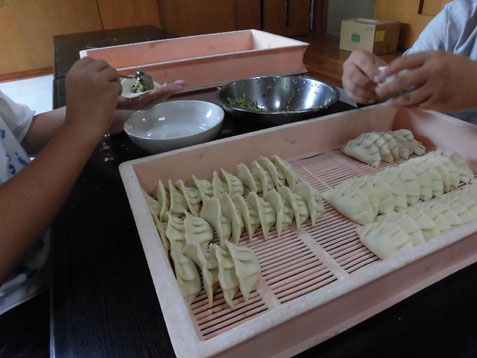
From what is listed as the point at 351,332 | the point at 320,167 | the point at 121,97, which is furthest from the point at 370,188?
the point at 121,97

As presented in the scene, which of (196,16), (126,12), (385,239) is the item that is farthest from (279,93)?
(196,16)

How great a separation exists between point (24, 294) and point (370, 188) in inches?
33.5

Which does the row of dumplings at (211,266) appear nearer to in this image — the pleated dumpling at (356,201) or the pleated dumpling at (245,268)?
the pleated dumpling at (245,268)

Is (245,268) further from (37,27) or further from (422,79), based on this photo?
(37,27)

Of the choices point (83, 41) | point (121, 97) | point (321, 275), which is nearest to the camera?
point (321, 275)

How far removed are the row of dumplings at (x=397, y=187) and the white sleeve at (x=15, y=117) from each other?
910mm

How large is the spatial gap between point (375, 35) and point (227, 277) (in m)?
4.33

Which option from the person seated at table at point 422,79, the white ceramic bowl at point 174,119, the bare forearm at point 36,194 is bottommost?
the white ceramic bowl at point 174,119

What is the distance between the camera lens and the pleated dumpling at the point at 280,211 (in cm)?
77

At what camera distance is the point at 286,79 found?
1.34 meters

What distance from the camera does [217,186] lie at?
0.87 metres

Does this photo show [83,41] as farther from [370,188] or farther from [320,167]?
[370,188]

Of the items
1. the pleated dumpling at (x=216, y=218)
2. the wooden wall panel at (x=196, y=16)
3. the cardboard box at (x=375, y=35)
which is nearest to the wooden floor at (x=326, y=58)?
the cardboard box at (x=375, y=35)

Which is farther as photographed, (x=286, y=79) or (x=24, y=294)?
(x=286, y=79)
